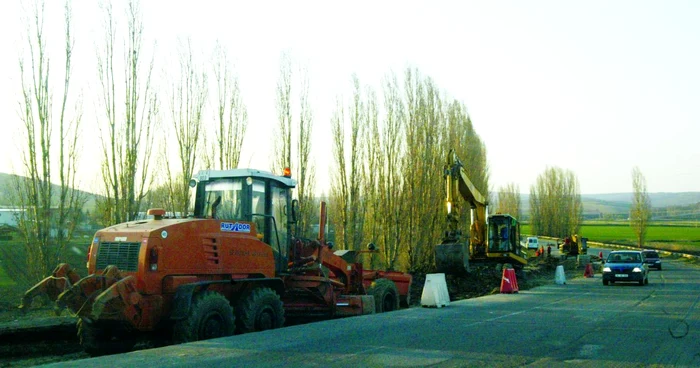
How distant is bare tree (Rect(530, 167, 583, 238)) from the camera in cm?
9512

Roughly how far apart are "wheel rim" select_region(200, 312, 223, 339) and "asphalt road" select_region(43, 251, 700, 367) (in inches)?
22.3

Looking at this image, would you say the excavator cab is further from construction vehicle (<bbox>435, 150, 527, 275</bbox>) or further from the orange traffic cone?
the orange traffic cone

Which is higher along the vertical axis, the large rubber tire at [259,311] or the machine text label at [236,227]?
the machine text label at [236,227]

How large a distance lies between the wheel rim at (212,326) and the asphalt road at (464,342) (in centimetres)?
57

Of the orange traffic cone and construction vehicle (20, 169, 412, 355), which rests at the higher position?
construction vehicle (20, 169, 412, 355)

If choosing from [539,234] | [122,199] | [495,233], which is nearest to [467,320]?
[122,199]

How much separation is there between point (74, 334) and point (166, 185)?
41.1 ft

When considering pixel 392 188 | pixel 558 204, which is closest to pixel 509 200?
pixel 558 204

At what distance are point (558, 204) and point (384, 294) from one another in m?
81.6

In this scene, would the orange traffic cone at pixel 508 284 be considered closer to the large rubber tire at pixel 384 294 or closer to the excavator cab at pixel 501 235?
the large rubber tire at pixel 384 294

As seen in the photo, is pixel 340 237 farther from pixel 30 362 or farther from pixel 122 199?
pixel 30 362

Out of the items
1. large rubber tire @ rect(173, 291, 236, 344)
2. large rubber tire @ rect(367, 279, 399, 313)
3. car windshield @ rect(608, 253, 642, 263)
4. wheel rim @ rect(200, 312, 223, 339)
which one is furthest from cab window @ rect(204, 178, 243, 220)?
car windshield @ rect(608, 253, 642, 263)

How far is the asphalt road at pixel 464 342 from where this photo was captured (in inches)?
379

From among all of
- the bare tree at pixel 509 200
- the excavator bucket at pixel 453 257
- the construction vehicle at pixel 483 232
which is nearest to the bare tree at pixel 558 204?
the bare tree at pixel 509 200
